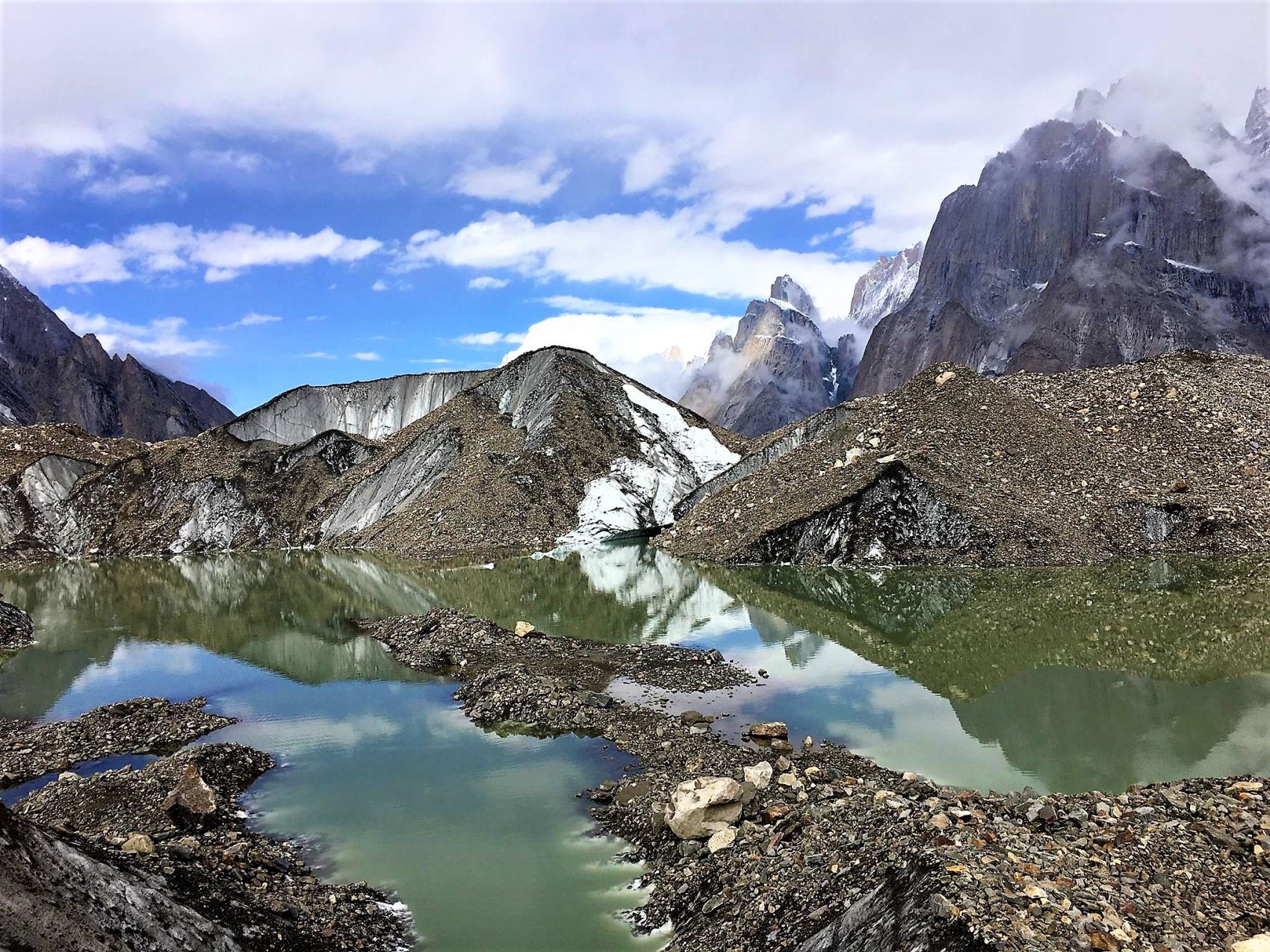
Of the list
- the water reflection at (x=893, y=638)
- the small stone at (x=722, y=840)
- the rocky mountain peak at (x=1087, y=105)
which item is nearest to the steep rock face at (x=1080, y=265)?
the rocky mountain peak at (x=1087, y=105)

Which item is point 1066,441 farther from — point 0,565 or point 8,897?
point 0,565

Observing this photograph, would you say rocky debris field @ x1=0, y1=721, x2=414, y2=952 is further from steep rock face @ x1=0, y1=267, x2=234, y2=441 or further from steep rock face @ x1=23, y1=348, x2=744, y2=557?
steep rock face @ x1=0, y1=267, x2=234, y2=441

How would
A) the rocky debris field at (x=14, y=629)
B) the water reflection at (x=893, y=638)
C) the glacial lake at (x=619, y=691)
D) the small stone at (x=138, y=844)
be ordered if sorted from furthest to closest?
1. the rocky debris field at (x=14, y=629)
2. the water reflection at (x=893, y=638)
3. the glacial lake at (x=619, y=691)
4. the small stone at (x=138, y=844)

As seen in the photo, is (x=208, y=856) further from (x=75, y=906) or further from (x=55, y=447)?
(x=55, y=447)

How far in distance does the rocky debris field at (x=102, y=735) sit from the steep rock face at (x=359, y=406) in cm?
5266

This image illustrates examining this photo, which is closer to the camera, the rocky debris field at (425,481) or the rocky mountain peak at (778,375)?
the rocky debris field at (425,481)

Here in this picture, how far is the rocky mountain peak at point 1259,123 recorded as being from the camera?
122 metres

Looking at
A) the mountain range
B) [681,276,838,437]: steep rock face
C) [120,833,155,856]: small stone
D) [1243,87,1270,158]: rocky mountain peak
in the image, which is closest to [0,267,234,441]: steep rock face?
the mountain range

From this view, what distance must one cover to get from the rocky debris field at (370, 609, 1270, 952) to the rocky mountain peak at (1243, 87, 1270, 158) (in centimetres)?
15331

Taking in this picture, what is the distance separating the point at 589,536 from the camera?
44156mm

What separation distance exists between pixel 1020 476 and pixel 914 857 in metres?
27.8

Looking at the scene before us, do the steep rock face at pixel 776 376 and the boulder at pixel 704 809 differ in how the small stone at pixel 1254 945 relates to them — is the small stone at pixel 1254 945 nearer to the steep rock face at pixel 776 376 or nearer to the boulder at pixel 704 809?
the boulder at pixel 704 809

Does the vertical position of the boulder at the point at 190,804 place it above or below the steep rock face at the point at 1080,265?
below

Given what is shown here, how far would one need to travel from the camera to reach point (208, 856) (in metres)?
9.27
